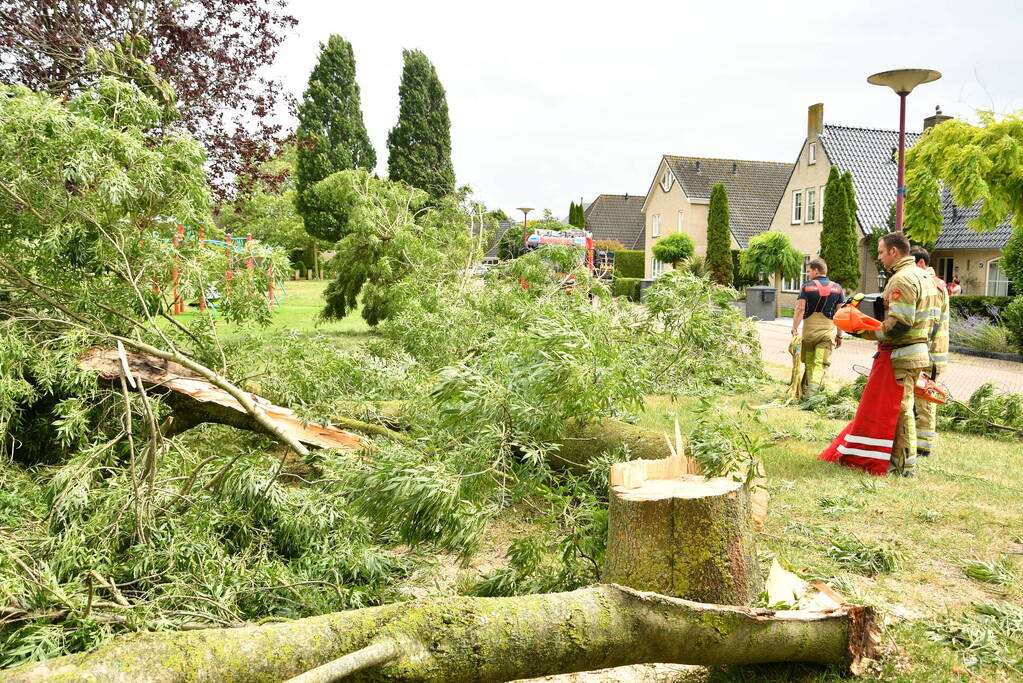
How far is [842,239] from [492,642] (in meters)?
26.2

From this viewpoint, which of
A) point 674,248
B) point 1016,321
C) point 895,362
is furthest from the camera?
point 674,248

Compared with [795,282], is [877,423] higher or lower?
lower

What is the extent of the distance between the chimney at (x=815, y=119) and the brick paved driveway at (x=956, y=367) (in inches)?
653

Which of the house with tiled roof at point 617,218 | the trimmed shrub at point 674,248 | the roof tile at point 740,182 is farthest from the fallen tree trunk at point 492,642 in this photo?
the house with tiled roof at point 617,218

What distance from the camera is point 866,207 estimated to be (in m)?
27.5

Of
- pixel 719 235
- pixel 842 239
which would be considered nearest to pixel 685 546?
pixel 842 239

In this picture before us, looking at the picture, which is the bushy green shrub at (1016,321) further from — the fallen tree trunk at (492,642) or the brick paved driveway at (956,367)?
the fallen tree trunk at (492,642)

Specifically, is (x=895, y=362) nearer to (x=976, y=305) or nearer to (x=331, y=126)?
(x=976, y=305)

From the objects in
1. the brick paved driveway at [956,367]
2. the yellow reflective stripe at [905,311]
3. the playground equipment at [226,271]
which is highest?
the playground equipment at [226,271]

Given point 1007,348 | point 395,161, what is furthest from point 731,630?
point 395,161

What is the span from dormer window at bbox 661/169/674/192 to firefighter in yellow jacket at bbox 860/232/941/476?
37655 millimetres

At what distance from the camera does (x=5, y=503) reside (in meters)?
3.84

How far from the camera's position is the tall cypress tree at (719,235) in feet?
110

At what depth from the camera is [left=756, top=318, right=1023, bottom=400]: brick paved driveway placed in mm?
11148
